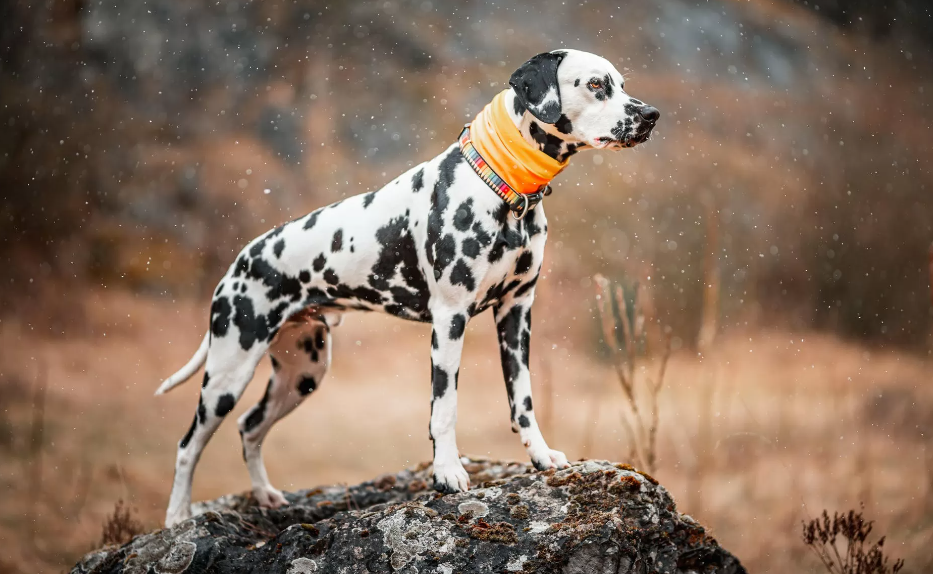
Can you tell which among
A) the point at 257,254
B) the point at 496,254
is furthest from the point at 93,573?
the point at 496,254

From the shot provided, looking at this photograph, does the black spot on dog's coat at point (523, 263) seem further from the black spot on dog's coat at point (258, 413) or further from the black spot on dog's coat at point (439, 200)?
the black spot on dog's coat at point (258, 413)

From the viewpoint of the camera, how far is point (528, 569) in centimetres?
340

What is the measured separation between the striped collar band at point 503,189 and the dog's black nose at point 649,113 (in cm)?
54

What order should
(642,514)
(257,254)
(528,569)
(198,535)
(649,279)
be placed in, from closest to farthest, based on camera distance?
(528,569)
(642,514)
(198,535)
(257,254)
(649,279)

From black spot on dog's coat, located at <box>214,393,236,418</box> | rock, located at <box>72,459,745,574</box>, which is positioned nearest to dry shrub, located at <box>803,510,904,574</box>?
rock, located at <box>72,459,745,574</box>

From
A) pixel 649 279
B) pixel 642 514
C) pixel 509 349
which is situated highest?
pixel 649 279

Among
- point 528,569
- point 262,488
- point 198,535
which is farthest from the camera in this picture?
point 262,488

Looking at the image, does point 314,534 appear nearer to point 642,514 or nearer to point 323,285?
point 323,285

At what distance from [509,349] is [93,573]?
89.0 inches

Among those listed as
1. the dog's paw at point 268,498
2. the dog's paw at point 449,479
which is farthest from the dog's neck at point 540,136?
the dog's paw at point 268,498

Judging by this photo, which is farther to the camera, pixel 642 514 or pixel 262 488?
pixel 262 488

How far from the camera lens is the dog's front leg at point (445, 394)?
→ 3.74m

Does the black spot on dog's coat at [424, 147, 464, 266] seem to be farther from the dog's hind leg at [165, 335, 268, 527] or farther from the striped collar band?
the dog's hind leg at [165, 335, 268, 527]

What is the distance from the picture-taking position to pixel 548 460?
395 centimetres
